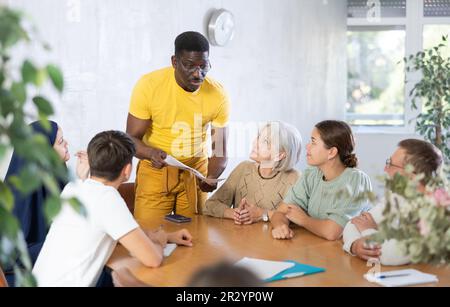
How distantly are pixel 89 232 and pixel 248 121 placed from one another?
11.4 ft

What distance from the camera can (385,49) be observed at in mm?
7668

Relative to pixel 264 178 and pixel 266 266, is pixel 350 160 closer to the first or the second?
pixel 264 178

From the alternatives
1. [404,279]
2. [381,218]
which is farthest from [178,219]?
[404,279]

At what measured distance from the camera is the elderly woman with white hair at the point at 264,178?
3.05 metres

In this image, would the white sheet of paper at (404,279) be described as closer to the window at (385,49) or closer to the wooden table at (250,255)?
the wooden table at (250,255)

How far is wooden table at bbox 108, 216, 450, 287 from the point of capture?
2082 millimetres

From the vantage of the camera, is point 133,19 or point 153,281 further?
point 133,19

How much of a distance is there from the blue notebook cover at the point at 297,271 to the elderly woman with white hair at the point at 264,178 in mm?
779

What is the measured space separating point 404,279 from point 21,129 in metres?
1.42

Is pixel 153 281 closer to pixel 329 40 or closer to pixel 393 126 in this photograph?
pixel 329 40

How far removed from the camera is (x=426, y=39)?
24.5ft

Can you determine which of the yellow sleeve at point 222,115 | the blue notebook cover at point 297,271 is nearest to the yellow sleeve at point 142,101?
the yellow sleeve at point 222,115

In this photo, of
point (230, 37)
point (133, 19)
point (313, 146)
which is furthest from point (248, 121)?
point (313, 146)

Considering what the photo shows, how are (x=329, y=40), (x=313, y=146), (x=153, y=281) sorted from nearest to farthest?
(x=153, y=281)
(x=313, y=146)
(x=329, y=40)
